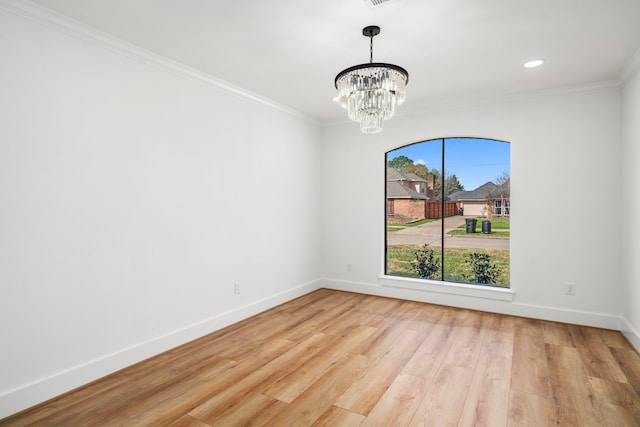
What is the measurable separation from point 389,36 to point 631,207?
2891 millimetres

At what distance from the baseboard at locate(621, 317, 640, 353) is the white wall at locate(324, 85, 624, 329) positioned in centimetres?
16

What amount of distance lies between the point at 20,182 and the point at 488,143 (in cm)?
474

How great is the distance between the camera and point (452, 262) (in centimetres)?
461

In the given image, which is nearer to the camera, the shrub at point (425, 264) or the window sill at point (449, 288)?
the window sill at point (449, 288)

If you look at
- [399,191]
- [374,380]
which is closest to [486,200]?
[399,191]

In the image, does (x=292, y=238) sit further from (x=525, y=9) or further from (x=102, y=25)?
(x=525, y=9)

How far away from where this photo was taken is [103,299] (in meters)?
2.63

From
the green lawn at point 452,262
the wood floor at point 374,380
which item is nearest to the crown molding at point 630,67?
the green lawn at point 452,262

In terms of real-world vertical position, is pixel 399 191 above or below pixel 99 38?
below

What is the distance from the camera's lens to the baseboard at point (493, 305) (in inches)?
144

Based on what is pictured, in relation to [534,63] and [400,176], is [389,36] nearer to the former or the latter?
[534,63]

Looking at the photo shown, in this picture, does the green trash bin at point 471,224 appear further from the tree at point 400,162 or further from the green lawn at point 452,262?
the tree at point 400,162

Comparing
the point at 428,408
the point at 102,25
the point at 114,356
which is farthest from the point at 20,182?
the point at 428,408

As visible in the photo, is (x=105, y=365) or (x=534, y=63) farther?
(x=534, y=63)
